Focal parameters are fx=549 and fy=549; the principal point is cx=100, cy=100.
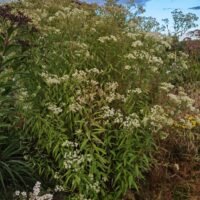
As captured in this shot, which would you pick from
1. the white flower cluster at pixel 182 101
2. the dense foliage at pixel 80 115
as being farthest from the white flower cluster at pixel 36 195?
the white flower cluster at pixel 182 101

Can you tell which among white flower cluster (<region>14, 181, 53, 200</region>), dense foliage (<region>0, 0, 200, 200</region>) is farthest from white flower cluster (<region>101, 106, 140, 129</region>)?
white flower cluster (<region>14, 181, 53, 200</region>)

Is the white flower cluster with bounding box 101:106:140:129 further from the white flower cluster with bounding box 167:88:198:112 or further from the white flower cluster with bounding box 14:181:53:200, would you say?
the white flower cluster with bounding box 14:181:53:200

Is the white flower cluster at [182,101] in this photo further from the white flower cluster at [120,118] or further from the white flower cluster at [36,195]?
the white flower cluster at [36,195]

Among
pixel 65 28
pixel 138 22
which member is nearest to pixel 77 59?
pixel 65 28

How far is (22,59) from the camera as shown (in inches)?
Answer: 203

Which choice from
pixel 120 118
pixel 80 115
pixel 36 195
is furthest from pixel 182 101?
pixel 36 195

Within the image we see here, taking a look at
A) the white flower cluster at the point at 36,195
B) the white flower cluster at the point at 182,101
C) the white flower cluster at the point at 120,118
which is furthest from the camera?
the white flower cluster at the point at 182,101

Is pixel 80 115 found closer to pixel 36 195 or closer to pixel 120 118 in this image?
pixel 120 118

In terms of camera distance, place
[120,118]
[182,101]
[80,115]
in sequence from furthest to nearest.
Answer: [182,101]
[80,115]
[120,118]

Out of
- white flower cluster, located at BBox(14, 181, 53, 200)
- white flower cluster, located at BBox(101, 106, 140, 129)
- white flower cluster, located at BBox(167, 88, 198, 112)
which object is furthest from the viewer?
white flower cluster, located at BBox(167, 88, 198, 112)

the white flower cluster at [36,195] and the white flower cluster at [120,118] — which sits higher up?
the white flower cluster at [120,118]

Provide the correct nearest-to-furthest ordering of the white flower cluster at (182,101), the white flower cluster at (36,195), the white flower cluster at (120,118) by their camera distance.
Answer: the white flower cluster at (36,195) → the white flower cluster at (120,118) → the white flower cluster at (182,101)

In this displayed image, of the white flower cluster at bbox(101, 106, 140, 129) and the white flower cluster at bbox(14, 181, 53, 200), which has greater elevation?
the white flower cluster at bbox(101, 106, 140, 129)

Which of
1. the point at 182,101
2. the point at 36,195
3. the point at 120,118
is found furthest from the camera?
the point at 182,101
